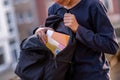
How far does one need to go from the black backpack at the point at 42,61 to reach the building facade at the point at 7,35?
31.8m

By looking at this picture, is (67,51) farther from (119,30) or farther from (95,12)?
(119,30)

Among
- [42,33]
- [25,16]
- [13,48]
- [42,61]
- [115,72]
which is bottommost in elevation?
[13,48]

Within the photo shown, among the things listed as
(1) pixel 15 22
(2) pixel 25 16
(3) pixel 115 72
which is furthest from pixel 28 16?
(3) pixel 115 72

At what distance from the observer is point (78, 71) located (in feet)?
7.07

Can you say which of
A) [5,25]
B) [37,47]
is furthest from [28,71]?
[5,25]

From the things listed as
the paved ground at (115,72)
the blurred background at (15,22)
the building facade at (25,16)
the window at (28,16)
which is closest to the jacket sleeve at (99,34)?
the paved ground at (115,72)

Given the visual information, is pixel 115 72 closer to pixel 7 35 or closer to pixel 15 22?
→ pixel 7 35

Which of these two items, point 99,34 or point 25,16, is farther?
point 25,16

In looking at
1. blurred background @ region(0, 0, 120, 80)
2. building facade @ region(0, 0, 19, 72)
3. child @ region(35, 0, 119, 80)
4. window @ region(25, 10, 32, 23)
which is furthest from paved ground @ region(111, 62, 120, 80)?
window @ region(25, 10, 32, 23)

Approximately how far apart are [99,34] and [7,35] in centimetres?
3240

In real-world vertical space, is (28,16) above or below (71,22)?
below

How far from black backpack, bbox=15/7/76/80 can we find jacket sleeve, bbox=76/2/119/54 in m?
0.05

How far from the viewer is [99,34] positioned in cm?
208

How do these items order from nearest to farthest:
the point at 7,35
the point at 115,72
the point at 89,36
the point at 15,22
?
1. the point at 89,36
2. the point at 115,72
3. the point at 7,35
4. the point at 15,22
